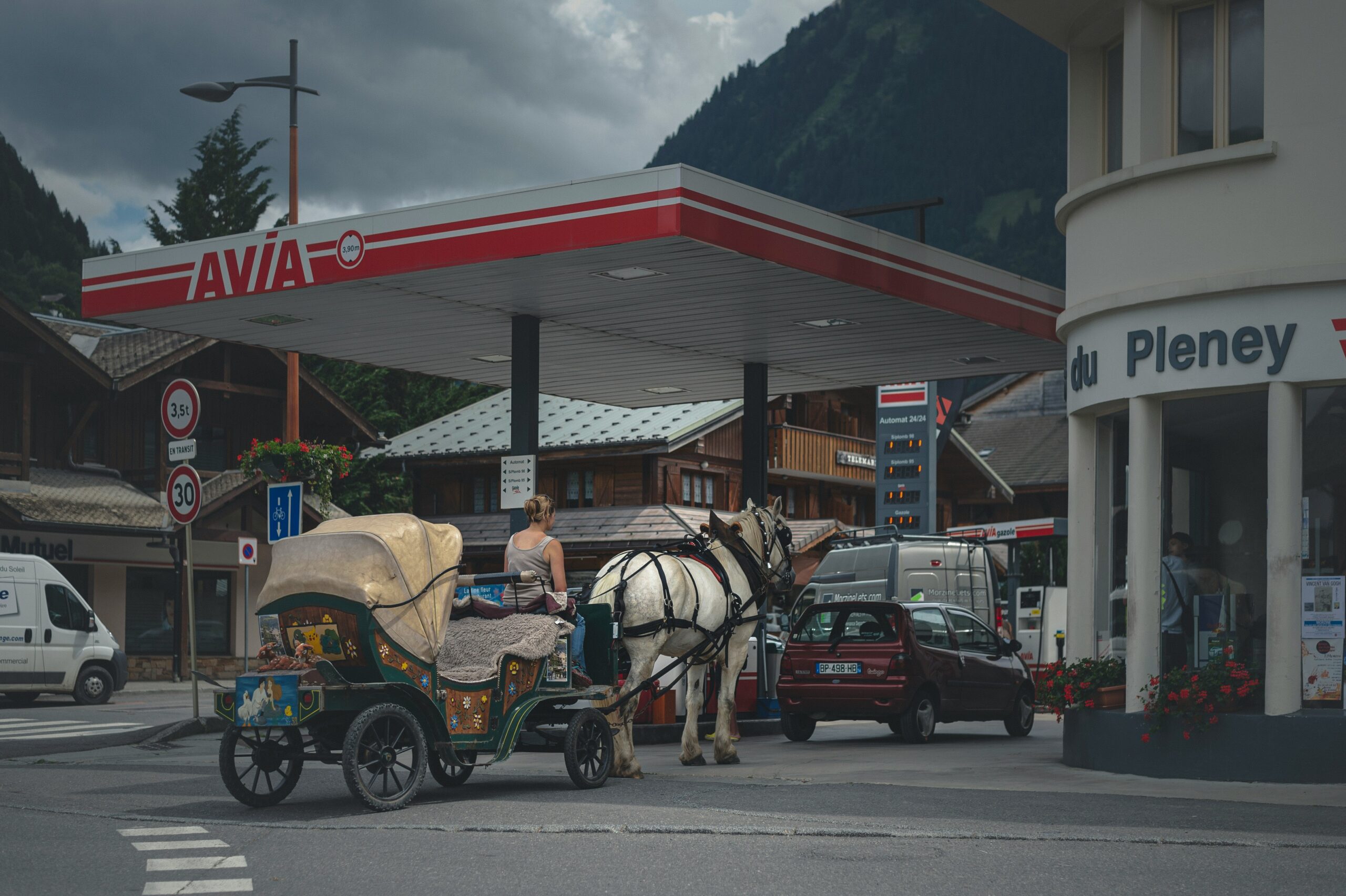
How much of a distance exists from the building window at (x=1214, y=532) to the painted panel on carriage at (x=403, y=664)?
6.77 m

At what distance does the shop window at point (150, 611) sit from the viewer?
3734cm

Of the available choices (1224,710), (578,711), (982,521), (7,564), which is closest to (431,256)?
(578,711)

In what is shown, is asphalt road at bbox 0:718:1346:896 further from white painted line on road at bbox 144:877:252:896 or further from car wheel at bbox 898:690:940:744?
car wheel at bbox 898:690:940:744

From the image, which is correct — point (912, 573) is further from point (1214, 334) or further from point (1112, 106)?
point (1214, 334)

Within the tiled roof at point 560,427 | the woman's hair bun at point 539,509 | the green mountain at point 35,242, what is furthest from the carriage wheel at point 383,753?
the green mountain at point 35,242

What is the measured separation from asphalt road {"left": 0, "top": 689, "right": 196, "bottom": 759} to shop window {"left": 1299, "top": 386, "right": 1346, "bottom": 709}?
12097 mm

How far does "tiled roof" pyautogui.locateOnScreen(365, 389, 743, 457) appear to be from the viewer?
4628 centimetres

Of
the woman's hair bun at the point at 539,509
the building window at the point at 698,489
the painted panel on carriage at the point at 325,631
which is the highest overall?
the building window at the point at 698,489

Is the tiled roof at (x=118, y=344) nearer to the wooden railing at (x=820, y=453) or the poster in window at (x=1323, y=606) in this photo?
the wooden railing at (x=820, y=453)

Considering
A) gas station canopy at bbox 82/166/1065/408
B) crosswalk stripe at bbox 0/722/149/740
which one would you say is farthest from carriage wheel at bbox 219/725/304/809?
crosswalk stripe at bbox 0/722/149/740

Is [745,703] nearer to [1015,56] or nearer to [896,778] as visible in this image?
[896,778]

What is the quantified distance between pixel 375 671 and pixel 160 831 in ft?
5.76

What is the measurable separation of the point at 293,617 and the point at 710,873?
4.17m

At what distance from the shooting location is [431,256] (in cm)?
1666
